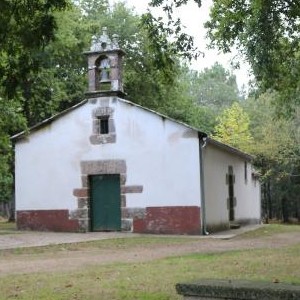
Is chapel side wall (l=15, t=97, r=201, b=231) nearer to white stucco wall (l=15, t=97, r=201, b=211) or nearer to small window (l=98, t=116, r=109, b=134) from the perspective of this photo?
white stucco wall (l=15, t=97, r=201, b=211)

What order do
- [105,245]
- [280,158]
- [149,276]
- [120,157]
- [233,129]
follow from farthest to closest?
1. [233,129]
2. [280,158]
3. [120,157]
4. [105,245]
5. [149,276]

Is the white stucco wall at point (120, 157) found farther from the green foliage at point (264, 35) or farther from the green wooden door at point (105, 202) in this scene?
the green foliage at point (264, 35)

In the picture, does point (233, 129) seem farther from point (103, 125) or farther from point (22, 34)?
point (22, 34)

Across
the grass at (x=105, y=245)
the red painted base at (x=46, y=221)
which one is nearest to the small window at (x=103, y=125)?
the red painted base at (x=46, y=221)

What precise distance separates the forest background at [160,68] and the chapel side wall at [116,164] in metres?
1.38

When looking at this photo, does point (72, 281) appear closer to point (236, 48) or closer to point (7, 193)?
point (236, 48)

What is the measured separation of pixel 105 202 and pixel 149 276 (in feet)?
39.7

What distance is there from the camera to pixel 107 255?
13.4 metres

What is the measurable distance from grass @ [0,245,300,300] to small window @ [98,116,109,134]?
9584 mm

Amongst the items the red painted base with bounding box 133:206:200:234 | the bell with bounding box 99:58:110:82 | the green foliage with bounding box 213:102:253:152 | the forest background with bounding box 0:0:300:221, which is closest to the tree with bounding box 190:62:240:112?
the forest background with bounding box 0:0:300:221

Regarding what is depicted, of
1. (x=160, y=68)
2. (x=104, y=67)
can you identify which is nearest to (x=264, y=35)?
(x=160, y=68)

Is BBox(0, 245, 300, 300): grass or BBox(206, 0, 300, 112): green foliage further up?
BBox(206, 0, 300, 112): green foliage

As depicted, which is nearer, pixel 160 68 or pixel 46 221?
pixel 160 68

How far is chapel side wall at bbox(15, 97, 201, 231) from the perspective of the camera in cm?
2014
